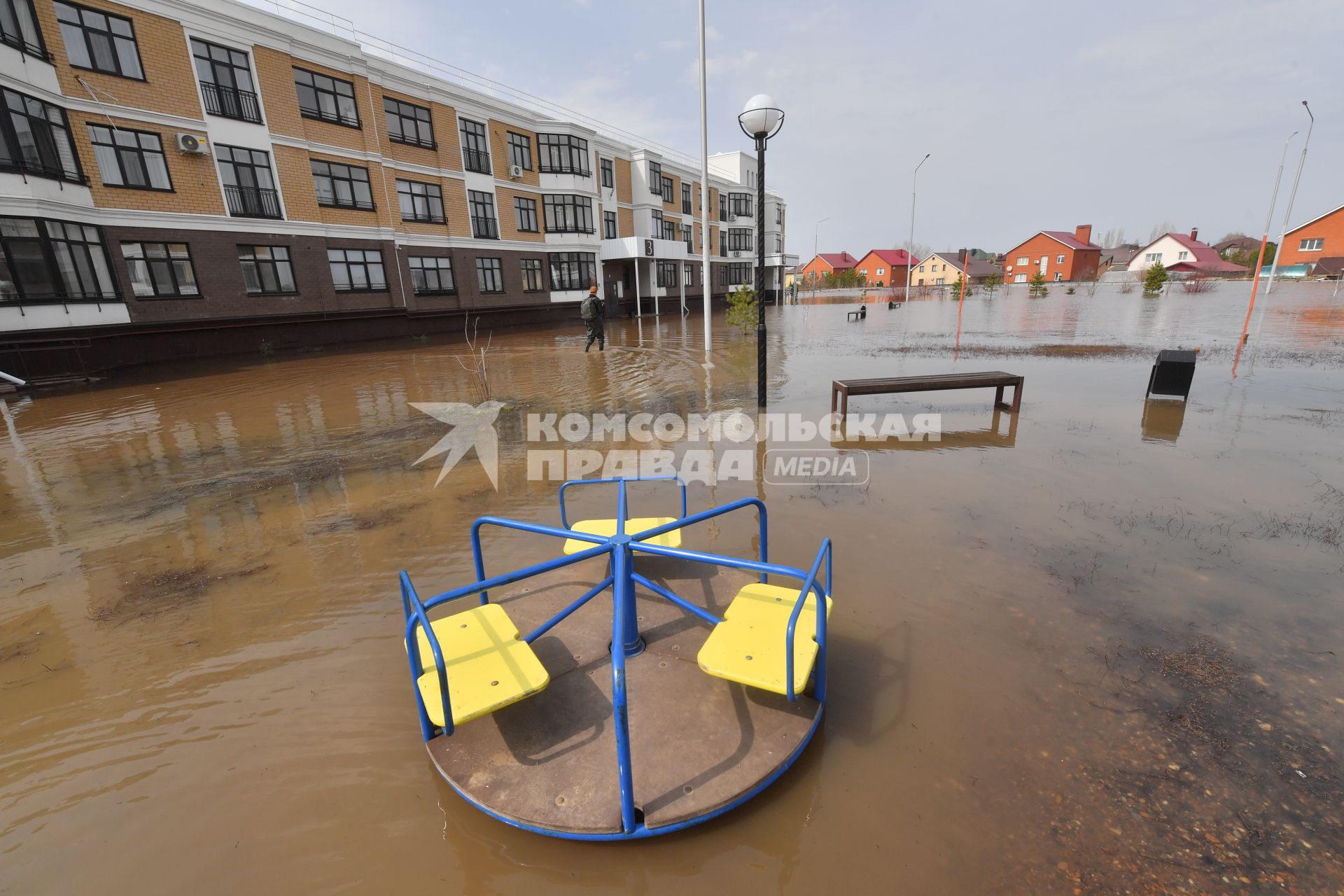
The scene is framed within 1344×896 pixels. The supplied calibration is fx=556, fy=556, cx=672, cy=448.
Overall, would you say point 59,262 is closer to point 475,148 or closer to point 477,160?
point 477,160

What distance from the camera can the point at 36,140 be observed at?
47.6 ft

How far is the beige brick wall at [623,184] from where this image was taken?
34656 mm

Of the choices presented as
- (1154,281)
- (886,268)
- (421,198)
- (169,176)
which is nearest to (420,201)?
(421,198)

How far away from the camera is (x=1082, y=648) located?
3.60 m

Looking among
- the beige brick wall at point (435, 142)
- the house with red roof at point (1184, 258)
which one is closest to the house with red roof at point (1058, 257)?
the house with red roof at point (1184, 258)

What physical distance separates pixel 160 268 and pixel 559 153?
62.7ft

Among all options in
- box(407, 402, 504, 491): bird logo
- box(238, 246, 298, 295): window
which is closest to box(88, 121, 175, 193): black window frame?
box(238, 246, 298, 295): window

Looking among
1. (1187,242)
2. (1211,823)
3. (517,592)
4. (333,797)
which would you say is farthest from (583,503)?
(1187,242)

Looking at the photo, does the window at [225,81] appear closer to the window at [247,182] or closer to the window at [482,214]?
the window at [247,182]

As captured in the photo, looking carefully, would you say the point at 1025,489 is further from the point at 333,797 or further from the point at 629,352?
the point at 629,352

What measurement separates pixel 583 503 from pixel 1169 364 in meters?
10.2

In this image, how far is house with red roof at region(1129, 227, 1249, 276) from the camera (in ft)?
244

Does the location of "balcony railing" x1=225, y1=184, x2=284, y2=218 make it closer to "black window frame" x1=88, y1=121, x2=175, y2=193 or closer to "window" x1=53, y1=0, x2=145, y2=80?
"black window frame" x1=88, y1=121, x2=175, y2=193

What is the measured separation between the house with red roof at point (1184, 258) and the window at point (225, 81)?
315 ft
